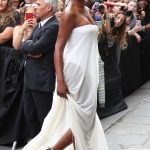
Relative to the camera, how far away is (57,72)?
4.58 m

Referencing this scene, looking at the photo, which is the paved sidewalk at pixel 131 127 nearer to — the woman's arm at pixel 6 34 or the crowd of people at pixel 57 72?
the crowd of people at pixel 57 72

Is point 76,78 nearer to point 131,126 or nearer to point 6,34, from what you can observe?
point 6,34

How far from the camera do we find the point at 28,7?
5.83 m

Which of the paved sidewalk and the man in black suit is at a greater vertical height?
the man in black suit

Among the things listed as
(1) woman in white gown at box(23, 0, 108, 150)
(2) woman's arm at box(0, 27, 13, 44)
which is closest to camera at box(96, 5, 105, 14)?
(2) woman's arm at box(0, 27, 13, 44)

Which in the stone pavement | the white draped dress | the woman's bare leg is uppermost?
the white draped dress

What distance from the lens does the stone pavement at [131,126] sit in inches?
241

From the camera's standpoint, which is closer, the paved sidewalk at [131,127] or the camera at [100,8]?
the paved sidewalk at [131,127]

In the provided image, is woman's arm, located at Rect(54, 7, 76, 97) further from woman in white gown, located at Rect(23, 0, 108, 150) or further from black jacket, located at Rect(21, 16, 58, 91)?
black jacket, located at Rect(21, 16, 58, 91)

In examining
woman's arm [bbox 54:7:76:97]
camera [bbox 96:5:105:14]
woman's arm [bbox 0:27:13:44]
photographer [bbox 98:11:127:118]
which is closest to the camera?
woman's arm [bbox 54:7:76:97]

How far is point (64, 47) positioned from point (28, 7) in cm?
145

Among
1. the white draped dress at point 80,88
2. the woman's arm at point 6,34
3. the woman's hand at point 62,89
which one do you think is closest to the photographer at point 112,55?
the woman's arm at point 6,34

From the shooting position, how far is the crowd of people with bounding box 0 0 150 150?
460 centimetres

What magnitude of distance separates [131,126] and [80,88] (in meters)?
2.57
